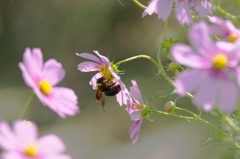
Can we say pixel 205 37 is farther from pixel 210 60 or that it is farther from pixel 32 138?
pixel 32 138

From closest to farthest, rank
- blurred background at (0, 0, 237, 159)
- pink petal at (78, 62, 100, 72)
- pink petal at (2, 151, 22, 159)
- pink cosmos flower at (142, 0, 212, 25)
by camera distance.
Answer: pink petal at (2, 151, 22, 159) < pink cosmos flower at (142, 0, 212, 25) < pink petal at (78, 62, 100, 72) < blurred background at (0, 0, 237, 159)

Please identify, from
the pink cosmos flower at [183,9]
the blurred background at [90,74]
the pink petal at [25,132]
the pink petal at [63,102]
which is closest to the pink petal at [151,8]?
the pink cosmos flower at [183,9]

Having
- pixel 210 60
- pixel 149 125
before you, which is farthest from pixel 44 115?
pixel 210 60

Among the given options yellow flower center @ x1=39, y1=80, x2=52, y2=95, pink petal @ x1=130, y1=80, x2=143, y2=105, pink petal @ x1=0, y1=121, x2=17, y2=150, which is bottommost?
pink petal @ x1=130, y1=80, x2=143, y2=105

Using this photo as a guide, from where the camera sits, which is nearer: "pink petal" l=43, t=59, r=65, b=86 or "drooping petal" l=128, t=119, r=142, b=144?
"pink petal" l=43, t=59, r=65, b=86

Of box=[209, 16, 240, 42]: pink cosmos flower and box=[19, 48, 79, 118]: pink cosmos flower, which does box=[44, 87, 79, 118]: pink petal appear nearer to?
box=[19, 48, 79, 118]: pink cosmos flower

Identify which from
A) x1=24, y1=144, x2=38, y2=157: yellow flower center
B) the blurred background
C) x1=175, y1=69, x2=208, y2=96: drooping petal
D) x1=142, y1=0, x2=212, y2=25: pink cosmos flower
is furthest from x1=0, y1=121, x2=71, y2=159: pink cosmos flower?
the blurred background

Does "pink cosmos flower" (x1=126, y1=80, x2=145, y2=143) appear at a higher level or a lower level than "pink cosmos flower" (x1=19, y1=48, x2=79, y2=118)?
lower
